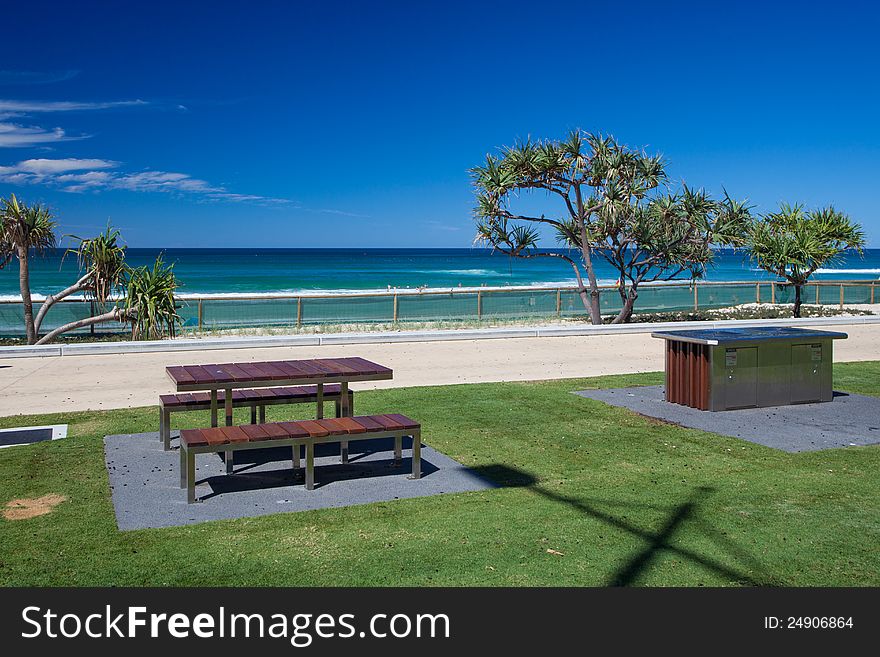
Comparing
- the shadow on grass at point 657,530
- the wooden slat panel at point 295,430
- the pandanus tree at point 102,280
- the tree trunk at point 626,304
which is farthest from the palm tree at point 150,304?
the tree trunk at point 626,304

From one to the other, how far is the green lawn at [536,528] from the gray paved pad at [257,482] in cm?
20

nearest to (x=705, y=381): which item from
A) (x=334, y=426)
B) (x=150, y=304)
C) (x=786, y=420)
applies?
(x=786, y=420)

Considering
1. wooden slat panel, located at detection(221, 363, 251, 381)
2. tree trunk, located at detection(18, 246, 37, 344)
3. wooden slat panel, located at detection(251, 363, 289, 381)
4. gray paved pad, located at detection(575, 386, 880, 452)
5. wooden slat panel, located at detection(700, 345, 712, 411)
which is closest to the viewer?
wooden slat panel, located at detection(221, 363, 251, 381)

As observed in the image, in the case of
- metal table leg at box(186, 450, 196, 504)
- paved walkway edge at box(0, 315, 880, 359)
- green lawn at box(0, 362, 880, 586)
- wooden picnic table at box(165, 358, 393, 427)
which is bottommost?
green lawn at box(0, 362, 880, 586)

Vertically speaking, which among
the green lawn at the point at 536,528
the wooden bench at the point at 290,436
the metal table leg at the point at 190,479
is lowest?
the green lawn at the point at 536,528

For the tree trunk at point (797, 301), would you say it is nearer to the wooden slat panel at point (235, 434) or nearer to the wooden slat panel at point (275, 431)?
the wooden slat panel at point (275, 431)

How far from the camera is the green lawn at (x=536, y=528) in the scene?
531cm

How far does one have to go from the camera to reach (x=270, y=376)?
8.04 m

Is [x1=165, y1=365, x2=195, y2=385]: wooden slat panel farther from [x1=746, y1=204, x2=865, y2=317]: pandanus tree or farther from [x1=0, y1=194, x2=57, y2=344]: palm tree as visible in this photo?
[x1=746, y1=204, x2=865, y2=317]: pandanus tree

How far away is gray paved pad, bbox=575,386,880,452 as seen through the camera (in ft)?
29.9

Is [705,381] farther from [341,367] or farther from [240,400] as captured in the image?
[240,400]

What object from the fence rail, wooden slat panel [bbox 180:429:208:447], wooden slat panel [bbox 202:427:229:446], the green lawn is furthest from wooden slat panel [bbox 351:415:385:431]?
the fence rail

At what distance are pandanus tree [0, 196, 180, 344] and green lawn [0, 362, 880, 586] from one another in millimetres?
9528
